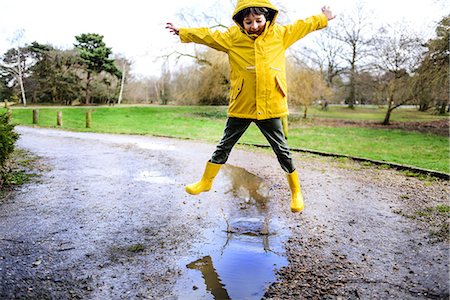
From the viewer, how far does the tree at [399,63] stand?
18516 millimetres

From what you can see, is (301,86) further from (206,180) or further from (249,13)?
(249,13)

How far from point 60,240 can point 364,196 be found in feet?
12.9

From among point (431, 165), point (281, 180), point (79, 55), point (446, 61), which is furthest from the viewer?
point (79, 55)

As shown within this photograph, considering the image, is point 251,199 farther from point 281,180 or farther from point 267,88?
point 267,88

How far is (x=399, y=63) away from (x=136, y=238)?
64.4 feet

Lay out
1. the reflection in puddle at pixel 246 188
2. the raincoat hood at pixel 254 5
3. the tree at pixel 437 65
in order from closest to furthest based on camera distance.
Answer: the raincoat hood at pixel 254 5 < the reflection in puddle at pixel 246 188 < the tree at pixel 437 65

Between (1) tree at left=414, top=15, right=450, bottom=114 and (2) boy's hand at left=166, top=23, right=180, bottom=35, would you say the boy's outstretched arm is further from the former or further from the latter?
(1) tree at left=414, top=15, right=450, bottom=114

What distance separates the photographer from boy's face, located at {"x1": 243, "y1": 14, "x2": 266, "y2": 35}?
11.3 ft

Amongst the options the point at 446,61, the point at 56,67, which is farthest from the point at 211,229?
the point at 56,67

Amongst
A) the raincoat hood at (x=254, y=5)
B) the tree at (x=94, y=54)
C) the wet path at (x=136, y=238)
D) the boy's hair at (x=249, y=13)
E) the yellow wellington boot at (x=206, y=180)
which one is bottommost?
the wet path at (x=136, y=238)

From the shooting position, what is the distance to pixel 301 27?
12.0 ft

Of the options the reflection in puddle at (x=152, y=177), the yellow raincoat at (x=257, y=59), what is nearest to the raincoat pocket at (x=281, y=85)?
the yellow raincoat at (x=257, y=59)

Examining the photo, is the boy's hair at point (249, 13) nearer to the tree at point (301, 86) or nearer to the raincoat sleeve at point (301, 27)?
the raincoat sleeve at point (301, 27)

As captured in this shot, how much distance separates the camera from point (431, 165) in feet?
27.0
